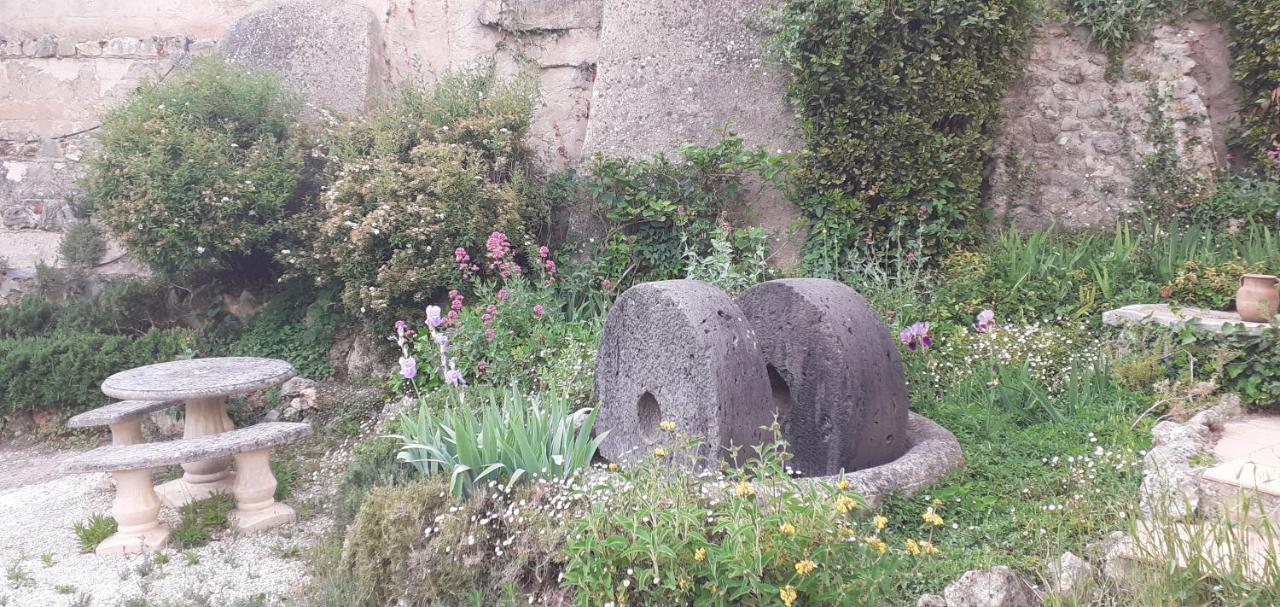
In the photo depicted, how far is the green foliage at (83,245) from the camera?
7.69 m

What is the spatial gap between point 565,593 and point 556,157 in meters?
5.48

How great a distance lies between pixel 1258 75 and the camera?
5.82 m

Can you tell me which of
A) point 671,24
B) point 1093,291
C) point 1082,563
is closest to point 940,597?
point 1082,563

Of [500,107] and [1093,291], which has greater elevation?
[500,107]

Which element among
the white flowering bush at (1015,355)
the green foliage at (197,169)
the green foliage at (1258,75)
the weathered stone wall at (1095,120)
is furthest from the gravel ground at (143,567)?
the green foliage at (1258,75)

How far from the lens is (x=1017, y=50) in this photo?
20.1 ft

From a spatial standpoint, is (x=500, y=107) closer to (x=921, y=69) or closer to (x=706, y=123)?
(x=706, y=123)

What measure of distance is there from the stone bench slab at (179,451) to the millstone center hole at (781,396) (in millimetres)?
2584

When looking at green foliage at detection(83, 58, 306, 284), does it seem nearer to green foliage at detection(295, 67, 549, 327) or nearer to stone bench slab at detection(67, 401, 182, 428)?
green foliage at detection(295, 67, 549, 327)

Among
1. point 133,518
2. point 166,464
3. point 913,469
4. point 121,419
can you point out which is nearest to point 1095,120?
point 913,469

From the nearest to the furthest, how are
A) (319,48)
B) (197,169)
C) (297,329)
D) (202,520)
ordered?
(202,520) → (197,169) → (297,329) → (319,48)

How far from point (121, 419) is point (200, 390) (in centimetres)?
80

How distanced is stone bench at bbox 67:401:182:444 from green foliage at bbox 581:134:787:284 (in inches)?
130

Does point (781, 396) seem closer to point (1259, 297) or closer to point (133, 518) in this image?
point (1259, 297)
